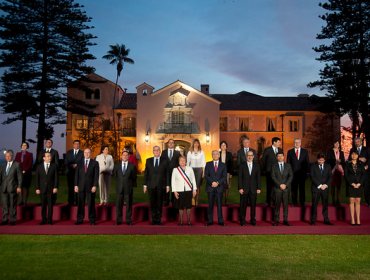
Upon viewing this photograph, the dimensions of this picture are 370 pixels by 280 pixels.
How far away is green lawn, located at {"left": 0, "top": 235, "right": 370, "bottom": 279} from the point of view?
627cm

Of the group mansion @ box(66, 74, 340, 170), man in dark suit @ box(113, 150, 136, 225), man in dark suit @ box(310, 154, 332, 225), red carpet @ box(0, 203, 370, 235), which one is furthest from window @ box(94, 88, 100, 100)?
man in dark suit @ box(310, 154, 332, 225)

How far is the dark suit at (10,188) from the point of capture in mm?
10227

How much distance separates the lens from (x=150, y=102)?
3809 centimetres

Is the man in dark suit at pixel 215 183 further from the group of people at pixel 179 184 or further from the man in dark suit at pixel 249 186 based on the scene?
the man in dark suit at pixel 249 186

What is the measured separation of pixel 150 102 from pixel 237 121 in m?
9.27

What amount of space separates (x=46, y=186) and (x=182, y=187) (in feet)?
10.5

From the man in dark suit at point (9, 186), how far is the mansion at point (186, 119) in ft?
86.5

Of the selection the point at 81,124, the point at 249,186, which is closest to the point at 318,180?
the point at 249,186

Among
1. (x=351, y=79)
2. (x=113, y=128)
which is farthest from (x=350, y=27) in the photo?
(x=113, y=128)

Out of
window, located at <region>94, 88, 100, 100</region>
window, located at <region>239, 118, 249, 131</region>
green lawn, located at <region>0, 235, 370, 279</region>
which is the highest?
window, located at <region>94, 88, 100, 100</region>

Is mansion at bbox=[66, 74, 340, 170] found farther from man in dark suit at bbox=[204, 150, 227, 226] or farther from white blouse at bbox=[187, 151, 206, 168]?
man in dark suit at bbox=[204, 150, 227, 226]

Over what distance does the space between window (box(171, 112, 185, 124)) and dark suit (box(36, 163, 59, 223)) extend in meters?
27.6

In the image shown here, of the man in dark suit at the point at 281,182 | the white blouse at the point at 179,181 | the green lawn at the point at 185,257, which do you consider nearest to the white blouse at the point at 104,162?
the white blouse at the point at 179,181

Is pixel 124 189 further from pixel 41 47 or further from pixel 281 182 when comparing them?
pixel 41 47
